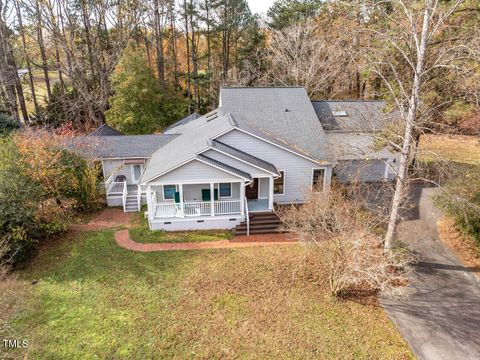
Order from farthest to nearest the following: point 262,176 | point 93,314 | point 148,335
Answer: point 262,176 < point 93,314 < point 148,335

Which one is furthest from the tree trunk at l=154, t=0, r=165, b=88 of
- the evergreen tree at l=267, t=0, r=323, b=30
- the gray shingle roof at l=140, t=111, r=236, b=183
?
the gray shingle roof at l=140, t=111, r=236, b=183

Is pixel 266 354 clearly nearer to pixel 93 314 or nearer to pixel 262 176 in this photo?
pixel 93 314

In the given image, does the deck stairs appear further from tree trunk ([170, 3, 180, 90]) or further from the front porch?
tree trunk ([170, 3, 180, 90])

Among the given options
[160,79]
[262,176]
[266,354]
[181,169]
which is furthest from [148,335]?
[160,79]

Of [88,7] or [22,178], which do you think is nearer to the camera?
[22,178]

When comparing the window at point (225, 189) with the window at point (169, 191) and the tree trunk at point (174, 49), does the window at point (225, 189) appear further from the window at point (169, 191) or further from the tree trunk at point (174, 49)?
the tree trunk at point (174, 49)

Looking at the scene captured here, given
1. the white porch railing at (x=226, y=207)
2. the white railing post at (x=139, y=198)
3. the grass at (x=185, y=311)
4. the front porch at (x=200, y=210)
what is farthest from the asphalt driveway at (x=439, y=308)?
the white railing post at (x=139, y=198)

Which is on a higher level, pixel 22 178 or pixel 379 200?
pixel 22 178
